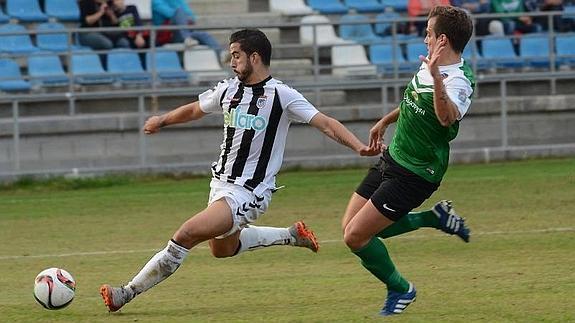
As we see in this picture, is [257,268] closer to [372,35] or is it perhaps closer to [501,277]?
[501,277]

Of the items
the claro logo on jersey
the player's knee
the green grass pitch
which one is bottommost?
the green grass pitch

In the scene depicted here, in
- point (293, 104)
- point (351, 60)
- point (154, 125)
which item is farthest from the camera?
point (351, 60)

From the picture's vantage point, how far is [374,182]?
365 inches

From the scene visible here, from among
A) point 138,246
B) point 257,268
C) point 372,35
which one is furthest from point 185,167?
point 257,268

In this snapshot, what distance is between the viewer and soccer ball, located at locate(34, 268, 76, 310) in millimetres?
9180

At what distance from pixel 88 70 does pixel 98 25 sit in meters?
0.87

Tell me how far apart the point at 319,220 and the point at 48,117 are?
6.20 meters

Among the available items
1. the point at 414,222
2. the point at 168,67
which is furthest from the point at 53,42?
the point at 414,222

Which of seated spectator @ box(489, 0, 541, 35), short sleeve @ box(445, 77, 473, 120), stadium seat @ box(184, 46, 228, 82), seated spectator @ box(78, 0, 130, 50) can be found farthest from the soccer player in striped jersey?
seated spectator @ box(489, 0, 541, 35)

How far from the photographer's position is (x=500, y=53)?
23359 millimetres

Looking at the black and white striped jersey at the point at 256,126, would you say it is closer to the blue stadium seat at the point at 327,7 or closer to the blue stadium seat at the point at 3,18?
the blue stadium seat at the point at 3,18

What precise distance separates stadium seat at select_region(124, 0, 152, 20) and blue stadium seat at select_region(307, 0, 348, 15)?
112 inches

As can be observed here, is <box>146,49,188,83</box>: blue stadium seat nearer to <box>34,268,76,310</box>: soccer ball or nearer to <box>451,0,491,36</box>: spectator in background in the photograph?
<box>451,0,491,36</box>: spectator in background

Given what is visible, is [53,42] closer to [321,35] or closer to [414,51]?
[321,35]
